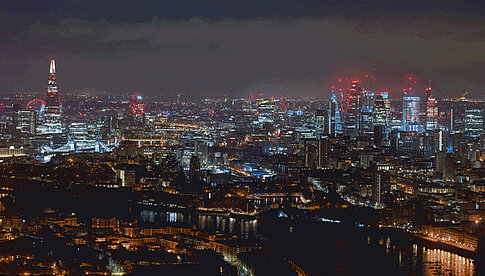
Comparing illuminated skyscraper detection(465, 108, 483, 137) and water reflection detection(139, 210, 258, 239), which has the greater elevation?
illuminated skyscraper detection(465, 108, 483, 137)

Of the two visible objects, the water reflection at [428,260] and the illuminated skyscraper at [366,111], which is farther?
the illuminated skyscraper at [366,111]

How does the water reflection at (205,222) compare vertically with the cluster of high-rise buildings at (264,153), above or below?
below

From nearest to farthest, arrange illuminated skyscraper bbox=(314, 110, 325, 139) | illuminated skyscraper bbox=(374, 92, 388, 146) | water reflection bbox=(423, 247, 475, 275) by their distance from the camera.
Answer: water reflection bbox=(423, 247, 475, 275) → illuminated skyscraper bbox=(374, 92, 388, 146) → illuminated skyscraper bbox=(314, 110, 325, 139)

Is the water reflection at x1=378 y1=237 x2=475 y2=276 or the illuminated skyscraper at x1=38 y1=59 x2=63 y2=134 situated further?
the illuminated skyscraper at x1=38 y1=59 x2=63 y2=134

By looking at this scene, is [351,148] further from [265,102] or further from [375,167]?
[265,102]

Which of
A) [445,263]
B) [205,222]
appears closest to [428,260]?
[445,263]

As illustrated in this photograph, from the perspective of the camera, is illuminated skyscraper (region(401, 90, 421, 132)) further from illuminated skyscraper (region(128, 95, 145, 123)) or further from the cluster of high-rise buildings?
illuminated skyscraper (region(128, 95, 145, 123))

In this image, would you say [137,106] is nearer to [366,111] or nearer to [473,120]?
[366,111]

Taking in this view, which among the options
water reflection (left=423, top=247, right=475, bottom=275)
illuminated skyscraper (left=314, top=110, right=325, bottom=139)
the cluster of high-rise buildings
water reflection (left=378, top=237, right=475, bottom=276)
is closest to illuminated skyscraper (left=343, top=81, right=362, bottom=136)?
the cluster of high-rise buildings

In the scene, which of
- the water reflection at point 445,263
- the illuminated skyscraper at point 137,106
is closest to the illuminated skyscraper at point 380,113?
the illuminated skyscraper at point 137,106

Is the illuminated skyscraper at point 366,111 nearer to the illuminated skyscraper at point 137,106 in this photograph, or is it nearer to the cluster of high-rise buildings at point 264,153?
the cluster of high-rise buildings at point 264,153
